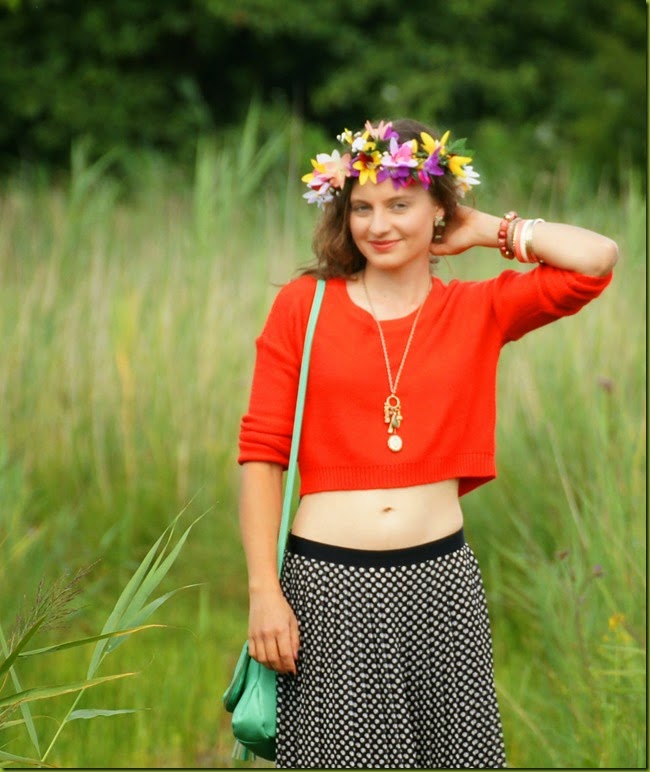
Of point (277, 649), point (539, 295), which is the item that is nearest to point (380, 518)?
point (277, 649)

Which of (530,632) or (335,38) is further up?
(335,38)

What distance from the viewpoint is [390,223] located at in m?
2.38

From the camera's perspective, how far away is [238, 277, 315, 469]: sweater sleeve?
94.6 inches

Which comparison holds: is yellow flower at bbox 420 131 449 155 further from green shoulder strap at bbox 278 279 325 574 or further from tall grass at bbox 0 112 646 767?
tall grass at bbox 0 112 646 767

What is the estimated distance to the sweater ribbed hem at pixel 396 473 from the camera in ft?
7.76

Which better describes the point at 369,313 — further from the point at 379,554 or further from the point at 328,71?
the point at 328,71

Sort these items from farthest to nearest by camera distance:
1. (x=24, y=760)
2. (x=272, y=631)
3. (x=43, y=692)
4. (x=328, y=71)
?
(x=328, y=71), (x=272, y=631), (x=43, y=692), (x=24, y=760)

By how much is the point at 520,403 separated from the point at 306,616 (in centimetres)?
250

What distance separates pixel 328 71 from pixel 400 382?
538 inches

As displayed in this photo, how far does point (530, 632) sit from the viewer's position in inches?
165

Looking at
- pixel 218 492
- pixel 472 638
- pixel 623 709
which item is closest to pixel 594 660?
pixel 623 709

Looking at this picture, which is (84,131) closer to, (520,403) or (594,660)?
(520,403)

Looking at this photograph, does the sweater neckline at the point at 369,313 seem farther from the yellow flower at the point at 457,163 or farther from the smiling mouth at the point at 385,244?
the yellow flower at the point at 457,163

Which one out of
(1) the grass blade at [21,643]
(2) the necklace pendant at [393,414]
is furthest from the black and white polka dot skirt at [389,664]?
(1) the grass blade at [21,643]
